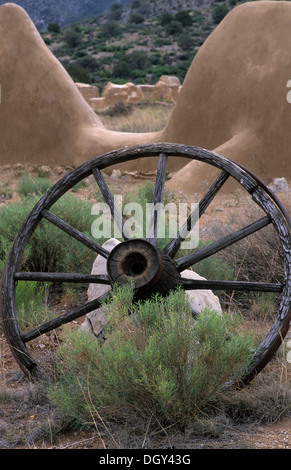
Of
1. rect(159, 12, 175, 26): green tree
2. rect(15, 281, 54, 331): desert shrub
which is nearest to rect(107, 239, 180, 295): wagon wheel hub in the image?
rect(15, 281, 54, 331): desert shrub

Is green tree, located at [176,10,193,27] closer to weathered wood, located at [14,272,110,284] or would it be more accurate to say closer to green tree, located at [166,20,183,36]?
green tree, located at [166,20,183,36]

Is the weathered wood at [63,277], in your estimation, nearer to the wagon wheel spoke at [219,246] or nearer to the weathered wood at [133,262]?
the weathered wood at [133,262]

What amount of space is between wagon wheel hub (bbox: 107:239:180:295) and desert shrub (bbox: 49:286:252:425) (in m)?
0.28

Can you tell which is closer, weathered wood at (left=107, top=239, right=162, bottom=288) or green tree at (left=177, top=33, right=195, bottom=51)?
weathered wood at (left=107, top=239, right=162, bottom=288)

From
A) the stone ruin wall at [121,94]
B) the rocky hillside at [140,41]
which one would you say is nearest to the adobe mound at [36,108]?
the stone ruin wall at [121,94]

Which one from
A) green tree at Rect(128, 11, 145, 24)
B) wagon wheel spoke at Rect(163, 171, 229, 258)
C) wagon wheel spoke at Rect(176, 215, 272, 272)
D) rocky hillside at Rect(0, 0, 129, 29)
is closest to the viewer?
wagon wheel spoke at Rect(176, 215, 272, 272)

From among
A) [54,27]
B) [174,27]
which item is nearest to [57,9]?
Result: [54,27]

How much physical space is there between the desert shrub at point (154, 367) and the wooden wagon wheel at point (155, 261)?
0.25 meters

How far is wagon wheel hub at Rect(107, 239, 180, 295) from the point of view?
9.82 feet

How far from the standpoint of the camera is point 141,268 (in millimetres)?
3098

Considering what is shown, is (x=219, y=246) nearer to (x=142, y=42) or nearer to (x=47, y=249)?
(x=47, y=249)

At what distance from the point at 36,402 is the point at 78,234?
92 cm

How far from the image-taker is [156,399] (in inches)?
101
